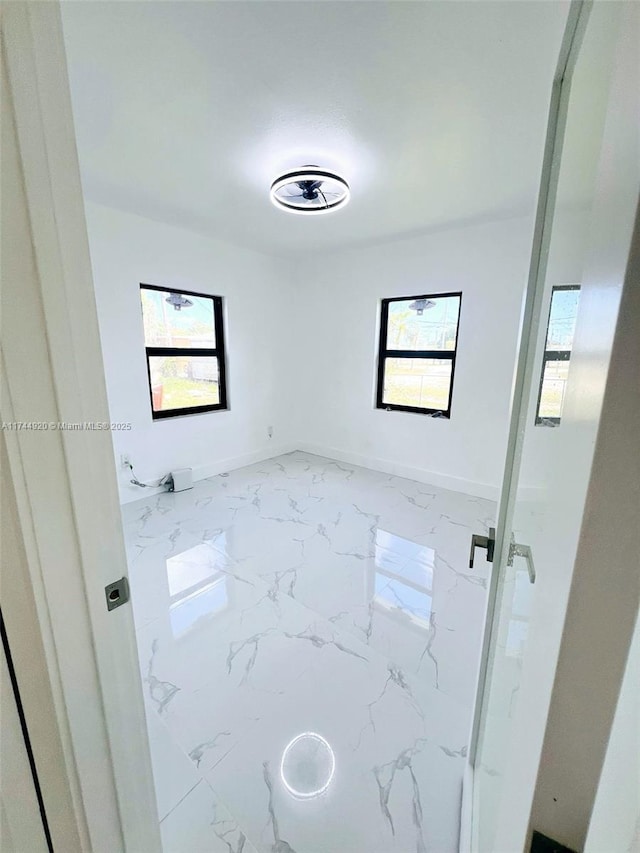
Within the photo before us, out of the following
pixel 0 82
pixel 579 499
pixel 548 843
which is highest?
pixel 0 82

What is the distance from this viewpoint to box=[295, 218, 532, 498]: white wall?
3.10m

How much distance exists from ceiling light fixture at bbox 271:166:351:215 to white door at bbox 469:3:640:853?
1629 millimetres

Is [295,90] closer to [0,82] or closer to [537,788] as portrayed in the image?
[0,82]

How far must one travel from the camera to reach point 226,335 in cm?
383

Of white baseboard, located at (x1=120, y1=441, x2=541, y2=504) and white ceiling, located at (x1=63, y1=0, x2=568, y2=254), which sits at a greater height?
white ceiling, located at (x1=63, y1=0, x2=568, y2=254)

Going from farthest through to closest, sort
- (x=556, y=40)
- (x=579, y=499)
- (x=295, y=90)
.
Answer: (x=295, y=90)
(x=556, y=40)
(x=579, y=499)

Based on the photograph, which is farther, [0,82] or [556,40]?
[556,40]

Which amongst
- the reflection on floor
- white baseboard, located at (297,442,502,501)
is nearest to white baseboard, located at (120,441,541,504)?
white baseboard, located at (297,442,502,501)

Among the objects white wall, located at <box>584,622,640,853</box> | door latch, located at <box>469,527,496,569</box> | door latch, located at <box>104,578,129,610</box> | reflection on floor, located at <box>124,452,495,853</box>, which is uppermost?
white wall, located at <box>584,622,640,853</box>

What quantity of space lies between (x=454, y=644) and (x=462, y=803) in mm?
685

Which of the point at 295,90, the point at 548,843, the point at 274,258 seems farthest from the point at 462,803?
the point at 274,258

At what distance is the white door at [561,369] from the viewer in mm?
258

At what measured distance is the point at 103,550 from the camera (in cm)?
65

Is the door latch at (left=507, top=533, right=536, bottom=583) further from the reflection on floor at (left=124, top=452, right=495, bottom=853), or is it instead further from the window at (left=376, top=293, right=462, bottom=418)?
the window at (left=376, top=293, right=462, bottom=418)
